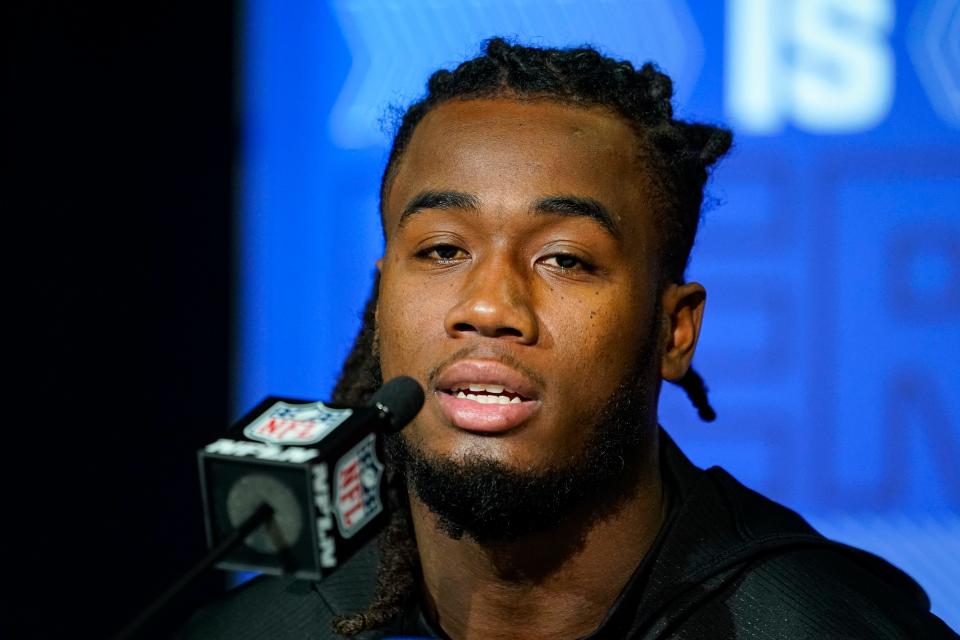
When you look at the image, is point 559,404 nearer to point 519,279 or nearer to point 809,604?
point 519,279

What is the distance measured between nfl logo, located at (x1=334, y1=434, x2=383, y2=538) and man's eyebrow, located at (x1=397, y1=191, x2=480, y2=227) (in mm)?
676

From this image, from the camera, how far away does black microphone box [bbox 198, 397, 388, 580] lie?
968 mm

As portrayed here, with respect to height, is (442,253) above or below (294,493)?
above

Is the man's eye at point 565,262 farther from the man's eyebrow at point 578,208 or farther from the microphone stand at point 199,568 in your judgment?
the microphone stand at point 199,568

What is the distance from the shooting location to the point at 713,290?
2.96 m

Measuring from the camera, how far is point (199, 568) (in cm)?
91

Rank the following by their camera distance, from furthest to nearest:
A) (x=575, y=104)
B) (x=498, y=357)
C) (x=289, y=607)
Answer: (x=289, y=607)
(x=575, y=104)
(x=498, y=357)

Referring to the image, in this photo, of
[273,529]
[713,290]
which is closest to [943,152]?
[713,290]

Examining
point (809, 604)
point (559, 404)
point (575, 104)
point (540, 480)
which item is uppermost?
point (575, 104)

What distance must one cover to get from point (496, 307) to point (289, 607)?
0.72 metres

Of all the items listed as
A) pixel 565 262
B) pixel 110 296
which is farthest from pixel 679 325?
pixel 110 296

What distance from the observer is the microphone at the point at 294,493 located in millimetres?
968

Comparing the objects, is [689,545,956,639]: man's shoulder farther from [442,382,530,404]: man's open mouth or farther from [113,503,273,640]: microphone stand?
[113,503,273,640]: microphone stand

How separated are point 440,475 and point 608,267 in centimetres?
39
